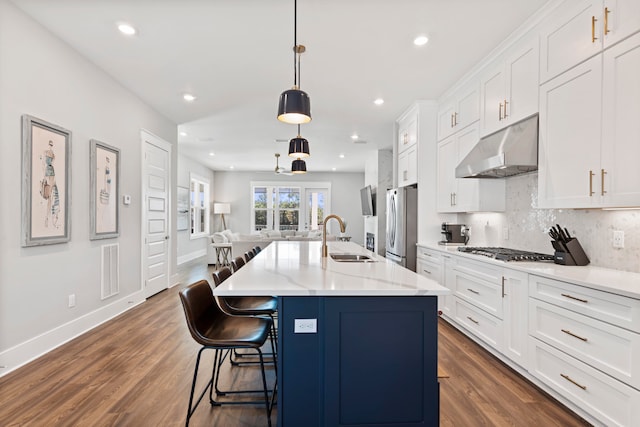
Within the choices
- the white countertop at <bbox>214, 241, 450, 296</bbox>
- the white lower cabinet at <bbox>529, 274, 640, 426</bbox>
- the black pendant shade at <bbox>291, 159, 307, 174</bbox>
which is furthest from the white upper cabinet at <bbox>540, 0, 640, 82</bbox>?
the black pendant shade at <bbox>291, 159, 307, 174</bbox>

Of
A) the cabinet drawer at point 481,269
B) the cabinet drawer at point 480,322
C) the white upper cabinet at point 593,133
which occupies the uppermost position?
the white upper cabinet at point 593,133

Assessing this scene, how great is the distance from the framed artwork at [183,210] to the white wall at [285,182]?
8.52 ft

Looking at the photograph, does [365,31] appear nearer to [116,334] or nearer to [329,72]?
[329,72]

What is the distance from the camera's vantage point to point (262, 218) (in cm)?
1205

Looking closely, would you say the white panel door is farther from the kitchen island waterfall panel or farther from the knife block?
the knife block

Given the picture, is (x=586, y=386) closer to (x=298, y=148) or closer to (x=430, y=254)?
(x=430, y=254)

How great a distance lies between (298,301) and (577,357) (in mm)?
1699

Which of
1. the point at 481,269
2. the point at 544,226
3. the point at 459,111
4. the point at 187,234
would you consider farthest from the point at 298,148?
the point at 187,234

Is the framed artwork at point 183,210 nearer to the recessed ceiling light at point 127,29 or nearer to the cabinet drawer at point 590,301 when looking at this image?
the recessed ceiling light at point 127,29

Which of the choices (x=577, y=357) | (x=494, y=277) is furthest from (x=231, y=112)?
(x=577, y=357)

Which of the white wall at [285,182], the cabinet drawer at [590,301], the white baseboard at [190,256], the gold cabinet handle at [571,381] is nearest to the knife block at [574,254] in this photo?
the cabinet drawer at [590,301]

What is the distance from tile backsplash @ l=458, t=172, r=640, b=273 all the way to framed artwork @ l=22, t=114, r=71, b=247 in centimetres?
429

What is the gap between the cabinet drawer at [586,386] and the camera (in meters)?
1.73

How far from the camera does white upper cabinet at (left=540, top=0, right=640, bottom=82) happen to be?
6.58 feet
